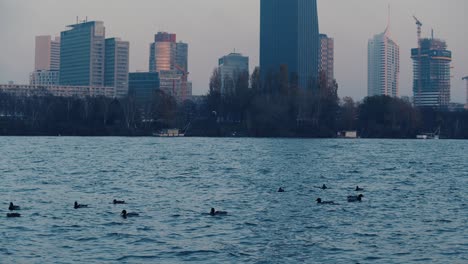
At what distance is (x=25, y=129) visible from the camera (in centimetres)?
18288

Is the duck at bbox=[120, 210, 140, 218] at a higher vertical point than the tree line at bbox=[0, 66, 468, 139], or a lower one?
lower

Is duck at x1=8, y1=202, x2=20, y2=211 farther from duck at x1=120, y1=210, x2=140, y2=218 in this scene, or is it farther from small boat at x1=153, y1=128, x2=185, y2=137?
small boat at x1=153, y1=128, x2=185, y2=137

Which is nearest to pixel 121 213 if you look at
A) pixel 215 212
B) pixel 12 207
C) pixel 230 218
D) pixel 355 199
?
pixel 215 212

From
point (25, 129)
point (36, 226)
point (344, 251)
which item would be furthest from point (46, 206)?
point (25, 129)

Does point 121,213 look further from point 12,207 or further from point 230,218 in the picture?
point 12,207

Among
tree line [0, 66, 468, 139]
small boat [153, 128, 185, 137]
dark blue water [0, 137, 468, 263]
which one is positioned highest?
tree line [0, 66, 468, 139]

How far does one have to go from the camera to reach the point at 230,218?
124 ft

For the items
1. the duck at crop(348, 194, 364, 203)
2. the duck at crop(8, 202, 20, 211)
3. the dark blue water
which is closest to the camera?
the dark blue water

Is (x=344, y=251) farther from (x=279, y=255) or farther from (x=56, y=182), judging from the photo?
(x=56, y=182)

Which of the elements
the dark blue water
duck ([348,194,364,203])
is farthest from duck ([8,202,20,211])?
duck ([348,194,364,203])

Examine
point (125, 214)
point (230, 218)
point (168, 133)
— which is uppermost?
point (168, 133)

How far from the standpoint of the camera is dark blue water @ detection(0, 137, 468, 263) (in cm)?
A: 2916

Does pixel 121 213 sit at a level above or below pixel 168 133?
below

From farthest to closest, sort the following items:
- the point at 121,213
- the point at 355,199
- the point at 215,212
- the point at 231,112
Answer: the point at 231,112 → the point at 355,199 → the point at 215,212 → the point at 121,213
